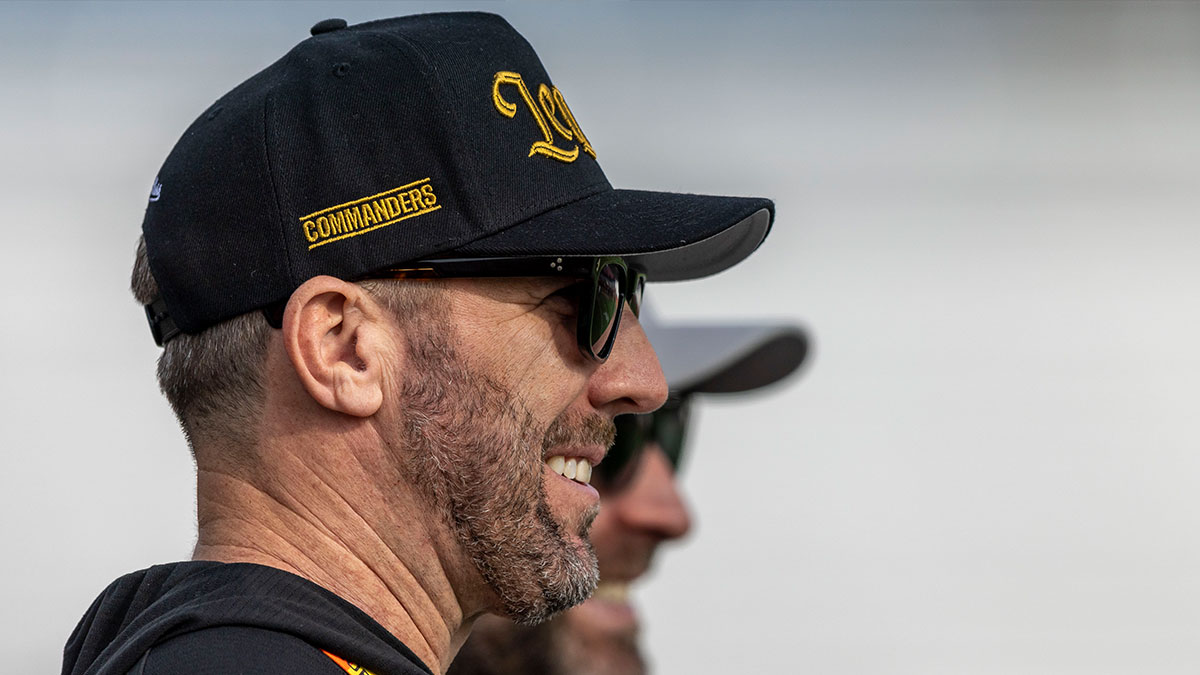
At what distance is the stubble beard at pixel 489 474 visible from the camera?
5.08 ft

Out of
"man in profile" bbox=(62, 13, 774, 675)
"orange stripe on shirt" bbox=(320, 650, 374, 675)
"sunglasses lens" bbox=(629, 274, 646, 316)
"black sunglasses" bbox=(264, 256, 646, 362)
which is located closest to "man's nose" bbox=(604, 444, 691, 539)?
"sunglasses lens" bbox=(629, 274, 646, 316)

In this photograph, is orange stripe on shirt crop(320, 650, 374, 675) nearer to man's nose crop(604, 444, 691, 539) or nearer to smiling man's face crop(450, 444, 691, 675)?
smiling man's face crop(450, 444, 691, 675)

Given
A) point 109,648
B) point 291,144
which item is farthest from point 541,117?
point 109,648

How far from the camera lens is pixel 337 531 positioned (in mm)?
1536

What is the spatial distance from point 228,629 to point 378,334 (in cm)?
40

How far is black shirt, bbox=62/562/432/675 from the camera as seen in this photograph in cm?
128

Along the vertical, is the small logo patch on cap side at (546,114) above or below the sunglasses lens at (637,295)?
above

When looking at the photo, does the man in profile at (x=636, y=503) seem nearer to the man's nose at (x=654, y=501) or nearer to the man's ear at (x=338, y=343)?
the man's nose at (x=654, y=501)

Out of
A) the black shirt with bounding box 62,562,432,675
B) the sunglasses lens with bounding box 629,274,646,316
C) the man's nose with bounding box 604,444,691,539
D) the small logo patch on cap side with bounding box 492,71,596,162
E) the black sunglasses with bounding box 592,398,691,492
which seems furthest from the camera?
the man's nose with bounding box 604,444,691,539

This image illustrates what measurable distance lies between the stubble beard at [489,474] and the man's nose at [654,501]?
197cm

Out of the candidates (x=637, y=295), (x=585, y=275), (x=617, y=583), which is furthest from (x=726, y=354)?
(x=585, y=275)

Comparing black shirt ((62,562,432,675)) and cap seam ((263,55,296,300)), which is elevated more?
cap seam ((263,55,296,300))

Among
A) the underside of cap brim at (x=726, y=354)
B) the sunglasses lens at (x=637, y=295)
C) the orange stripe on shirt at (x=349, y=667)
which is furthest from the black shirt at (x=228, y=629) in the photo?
the underside of cap brim at (x=726, y=354)

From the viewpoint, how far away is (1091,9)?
17.1ft
